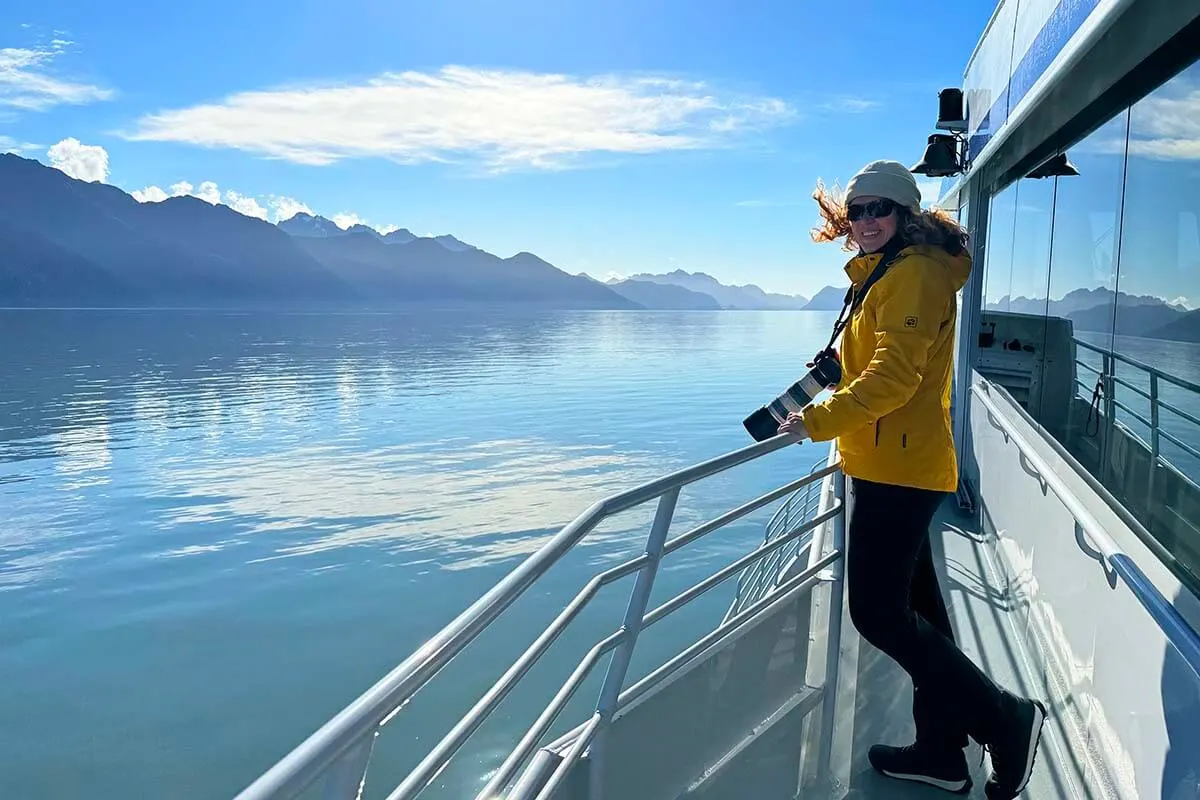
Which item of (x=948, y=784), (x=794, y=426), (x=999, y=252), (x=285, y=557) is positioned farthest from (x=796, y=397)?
(x=285, y=557)

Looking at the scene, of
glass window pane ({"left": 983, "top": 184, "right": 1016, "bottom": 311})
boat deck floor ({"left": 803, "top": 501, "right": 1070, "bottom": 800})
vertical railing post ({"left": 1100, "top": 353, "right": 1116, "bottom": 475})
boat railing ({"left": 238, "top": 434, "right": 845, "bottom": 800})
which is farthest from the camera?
glass window pane ({"left": 983, "top": 184, "right": 1016, "bottom": 311})

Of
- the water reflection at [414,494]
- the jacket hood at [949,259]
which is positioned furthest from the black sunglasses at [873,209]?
the water reflection at [414,494]

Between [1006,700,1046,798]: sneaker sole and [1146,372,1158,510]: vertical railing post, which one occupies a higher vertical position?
[1146,372,1158,510]: vertical railing post

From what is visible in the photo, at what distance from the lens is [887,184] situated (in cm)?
195

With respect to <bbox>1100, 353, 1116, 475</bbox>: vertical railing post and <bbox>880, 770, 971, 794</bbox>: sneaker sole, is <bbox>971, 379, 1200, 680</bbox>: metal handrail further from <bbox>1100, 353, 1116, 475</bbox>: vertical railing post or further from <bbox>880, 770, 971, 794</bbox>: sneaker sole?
<bbox>880, 770, 971, 794</bbox>: sneaker sole

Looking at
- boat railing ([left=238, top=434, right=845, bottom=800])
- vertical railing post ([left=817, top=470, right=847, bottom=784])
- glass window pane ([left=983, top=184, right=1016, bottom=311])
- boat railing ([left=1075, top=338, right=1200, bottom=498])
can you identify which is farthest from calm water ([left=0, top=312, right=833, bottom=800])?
boat railing ([left=1075, top=338, right=1200, bottom=498])

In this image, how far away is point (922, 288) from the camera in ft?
5.91

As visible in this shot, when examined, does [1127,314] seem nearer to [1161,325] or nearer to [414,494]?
[1161,325]

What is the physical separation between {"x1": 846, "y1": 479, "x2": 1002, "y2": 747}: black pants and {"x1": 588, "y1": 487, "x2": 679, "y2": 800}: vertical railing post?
51cm

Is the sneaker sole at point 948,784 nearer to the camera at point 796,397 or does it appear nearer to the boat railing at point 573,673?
the boat railing at point 573,673

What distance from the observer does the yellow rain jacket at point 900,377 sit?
1808mm

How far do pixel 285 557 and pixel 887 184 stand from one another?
8.36 meters

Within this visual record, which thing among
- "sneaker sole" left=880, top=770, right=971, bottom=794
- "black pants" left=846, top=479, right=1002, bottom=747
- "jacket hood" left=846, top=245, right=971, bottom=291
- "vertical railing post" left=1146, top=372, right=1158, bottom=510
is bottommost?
"sneaker sole" left=880, top=770, right=971, bottom=794

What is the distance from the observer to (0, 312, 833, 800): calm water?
5.36 meters
